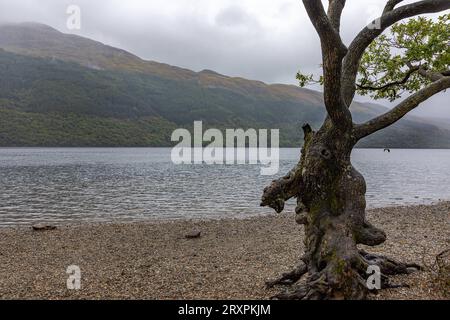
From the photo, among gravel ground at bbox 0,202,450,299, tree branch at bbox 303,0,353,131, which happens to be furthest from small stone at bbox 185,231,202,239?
tree branch at bbox 303,0,353,131

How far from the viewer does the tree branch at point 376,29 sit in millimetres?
8612

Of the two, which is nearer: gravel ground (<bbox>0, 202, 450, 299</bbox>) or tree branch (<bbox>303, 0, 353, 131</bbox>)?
tree branch (<bbox>303, 0, 353, 131</bbox>)

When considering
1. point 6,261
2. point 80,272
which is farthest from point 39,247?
point 80,272

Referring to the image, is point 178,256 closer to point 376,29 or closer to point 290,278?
point 290,278

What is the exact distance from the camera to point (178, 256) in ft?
54.7

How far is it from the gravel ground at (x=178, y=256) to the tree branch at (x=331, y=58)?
176 inches

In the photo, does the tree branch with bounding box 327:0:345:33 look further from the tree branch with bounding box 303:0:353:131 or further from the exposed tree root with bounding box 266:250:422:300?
the exposed tree root with bounding box 266:250:422:300

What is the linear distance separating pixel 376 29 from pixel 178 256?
39.2ft

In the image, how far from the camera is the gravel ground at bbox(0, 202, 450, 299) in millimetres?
10711

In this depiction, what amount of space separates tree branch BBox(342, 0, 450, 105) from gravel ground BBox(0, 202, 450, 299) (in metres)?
5.31

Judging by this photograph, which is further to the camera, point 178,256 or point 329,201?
point 178,256

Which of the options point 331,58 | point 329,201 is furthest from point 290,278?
point 331,58
